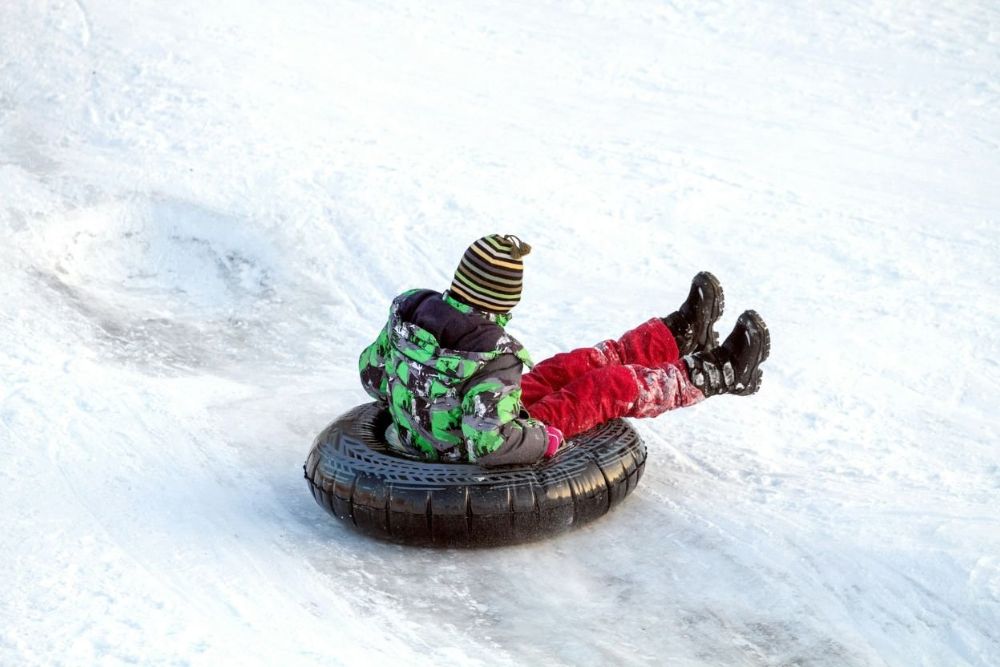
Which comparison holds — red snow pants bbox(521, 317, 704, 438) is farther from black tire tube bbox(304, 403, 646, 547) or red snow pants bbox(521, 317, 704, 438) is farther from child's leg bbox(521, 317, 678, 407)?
black tire tube bbox(304, 403, 646, 547)

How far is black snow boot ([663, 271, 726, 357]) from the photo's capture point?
18.2ft

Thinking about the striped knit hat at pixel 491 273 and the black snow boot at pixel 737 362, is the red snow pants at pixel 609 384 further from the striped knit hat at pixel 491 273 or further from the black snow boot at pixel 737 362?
the striped knit hat at pixel 491 273

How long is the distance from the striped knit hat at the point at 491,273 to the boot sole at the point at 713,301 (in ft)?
4.22

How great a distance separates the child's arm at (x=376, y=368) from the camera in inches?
195

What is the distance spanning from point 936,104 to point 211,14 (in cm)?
645

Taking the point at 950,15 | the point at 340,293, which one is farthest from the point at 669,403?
the point at 950,15

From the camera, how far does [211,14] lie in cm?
1079

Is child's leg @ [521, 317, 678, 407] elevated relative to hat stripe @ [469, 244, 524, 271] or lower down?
lower down

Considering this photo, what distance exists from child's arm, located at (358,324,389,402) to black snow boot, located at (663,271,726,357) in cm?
142

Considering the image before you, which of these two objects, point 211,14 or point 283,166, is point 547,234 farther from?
point 211,14

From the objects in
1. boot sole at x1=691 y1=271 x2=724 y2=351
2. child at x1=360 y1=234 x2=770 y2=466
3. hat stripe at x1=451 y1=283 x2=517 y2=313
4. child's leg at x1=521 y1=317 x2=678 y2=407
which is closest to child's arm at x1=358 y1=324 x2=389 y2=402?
child at x1=360 y1=234 x2=770 y2=466

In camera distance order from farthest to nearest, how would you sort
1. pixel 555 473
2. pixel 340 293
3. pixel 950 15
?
pixel 950 15, pixel 340 293, pixel 555 473

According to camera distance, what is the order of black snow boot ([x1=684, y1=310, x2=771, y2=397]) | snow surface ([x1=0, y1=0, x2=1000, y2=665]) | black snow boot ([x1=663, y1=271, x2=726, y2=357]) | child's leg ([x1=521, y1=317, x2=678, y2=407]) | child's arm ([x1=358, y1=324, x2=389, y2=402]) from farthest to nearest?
black snow boot ([x1=663, y1=271, x2=726, y2=357]), child's leg ([x1=521, y1=317, x2=678, y2=407]), black snow boot ([x1=684, y1=310, x2=771, y2=397]), child's arm ([x1=358, y1=324, x2=389, y2=402]), snow surface ([x1=0, y1=0, x2=1000, y2=665])

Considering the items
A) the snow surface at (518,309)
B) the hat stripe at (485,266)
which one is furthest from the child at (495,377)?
the snow surface at (518,309)
